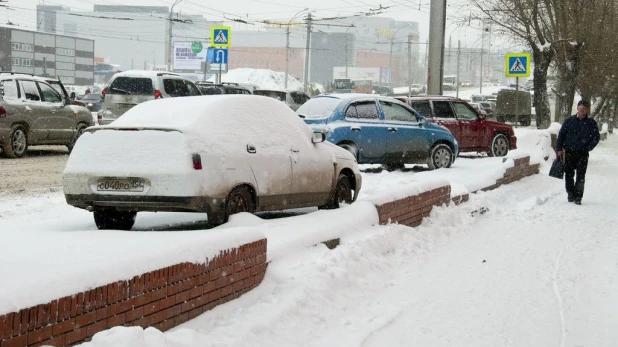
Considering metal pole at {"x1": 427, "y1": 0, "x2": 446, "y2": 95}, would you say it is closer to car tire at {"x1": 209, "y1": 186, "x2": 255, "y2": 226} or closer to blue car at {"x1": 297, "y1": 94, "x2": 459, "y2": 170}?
blue car at {"x1": 297, "y1": 94, "x2": 459, "y2": 170}

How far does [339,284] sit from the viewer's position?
7016 millimetres

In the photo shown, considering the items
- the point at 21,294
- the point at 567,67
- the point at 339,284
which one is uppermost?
the point at 567,67

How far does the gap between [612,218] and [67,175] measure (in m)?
7.86

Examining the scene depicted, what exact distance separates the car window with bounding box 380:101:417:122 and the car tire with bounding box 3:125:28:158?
7590 millimetres

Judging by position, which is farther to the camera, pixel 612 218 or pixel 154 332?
pixel 612 218

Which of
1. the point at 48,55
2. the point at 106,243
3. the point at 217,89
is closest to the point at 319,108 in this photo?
the point at 106,243

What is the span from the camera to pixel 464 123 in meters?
22.7

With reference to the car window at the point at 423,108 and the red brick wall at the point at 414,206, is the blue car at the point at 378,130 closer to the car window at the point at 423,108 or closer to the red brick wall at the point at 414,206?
the car window at the point at 423,108

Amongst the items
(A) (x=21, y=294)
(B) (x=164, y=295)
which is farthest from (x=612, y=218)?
(A) (x=21, y=294)

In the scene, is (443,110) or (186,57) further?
(186,57)

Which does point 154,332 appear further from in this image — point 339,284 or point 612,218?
point 612,218

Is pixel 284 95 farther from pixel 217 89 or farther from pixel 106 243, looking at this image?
Answer: pixel 106 243

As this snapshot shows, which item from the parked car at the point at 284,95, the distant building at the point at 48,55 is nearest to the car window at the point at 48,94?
the parked car at the point at 284,95

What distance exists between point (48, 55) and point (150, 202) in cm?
8908
